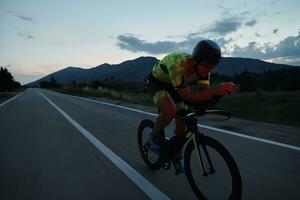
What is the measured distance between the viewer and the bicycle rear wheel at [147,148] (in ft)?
17.7

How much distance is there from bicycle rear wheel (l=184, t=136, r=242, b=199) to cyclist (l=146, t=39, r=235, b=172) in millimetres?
387

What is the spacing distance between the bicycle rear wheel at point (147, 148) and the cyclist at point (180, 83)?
0.64ft

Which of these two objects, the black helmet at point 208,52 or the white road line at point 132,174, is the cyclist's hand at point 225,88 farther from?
the white road line at point 132,174

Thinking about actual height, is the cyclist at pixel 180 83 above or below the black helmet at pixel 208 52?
below

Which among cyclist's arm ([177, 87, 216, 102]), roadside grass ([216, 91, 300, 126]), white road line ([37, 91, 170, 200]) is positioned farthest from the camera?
roadside grass ([216, 91, 300, 126])

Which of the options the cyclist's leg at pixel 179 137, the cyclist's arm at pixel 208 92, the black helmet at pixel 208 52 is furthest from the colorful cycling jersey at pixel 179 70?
the cyclist's leg at pixel 179 137

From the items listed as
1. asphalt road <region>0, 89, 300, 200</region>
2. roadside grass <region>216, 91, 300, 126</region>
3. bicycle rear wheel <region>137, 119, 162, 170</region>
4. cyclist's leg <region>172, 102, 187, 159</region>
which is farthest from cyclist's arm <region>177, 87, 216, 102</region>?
roadside grass <region>216, 91, 300, 126</region>

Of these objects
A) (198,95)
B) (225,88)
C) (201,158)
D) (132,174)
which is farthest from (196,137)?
(132,174)

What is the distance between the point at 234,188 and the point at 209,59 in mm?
1366

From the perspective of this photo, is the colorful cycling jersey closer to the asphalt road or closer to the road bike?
the road bike

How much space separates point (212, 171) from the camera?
3.96m

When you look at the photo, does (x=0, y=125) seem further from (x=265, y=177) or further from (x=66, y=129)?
(x=265, y=177)

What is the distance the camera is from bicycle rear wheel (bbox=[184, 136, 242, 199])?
360cm

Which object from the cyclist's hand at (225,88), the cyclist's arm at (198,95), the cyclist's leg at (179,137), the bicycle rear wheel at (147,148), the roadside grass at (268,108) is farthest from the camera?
the roadside grass at (268,108)
